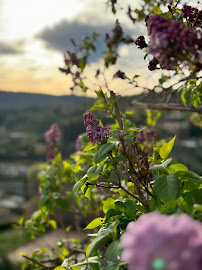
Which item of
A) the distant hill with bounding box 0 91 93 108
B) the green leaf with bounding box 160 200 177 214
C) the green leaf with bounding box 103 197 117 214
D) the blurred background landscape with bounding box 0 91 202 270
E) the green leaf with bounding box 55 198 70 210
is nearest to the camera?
the green leaf with bounding box 160 200 177 214

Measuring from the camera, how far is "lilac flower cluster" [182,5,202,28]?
34.5 inches

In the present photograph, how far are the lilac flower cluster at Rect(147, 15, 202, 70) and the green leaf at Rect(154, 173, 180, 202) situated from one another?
0.23 m

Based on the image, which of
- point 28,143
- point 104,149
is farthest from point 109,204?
point 28,143

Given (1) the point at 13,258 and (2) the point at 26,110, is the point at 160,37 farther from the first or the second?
(2) the point at 26,110

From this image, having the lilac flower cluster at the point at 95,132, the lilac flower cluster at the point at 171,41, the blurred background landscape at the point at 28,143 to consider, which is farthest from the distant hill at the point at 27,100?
the lilac flower cluster at the point at 171,41

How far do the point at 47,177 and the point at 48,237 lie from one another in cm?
298

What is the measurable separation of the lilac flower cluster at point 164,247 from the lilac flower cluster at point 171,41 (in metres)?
0.34

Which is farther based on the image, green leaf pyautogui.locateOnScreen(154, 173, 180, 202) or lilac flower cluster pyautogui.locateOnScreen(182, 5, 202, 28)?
lilac flower cluster pyautogui.locateOnScreen(182, 5, 202, 28)

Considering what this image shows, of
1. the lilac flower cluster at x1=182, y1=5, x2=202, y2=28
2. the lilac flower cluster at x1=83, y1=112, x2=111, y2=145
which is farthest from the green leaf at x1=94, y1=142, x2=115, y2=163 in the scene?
the lilac flower cluster at x1=182, y1=5, x2=202, y2=28

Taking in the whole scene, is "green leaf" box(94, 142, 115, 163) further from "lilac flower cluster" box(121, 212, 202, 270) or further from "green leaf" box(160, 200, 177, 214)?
"lilac flower cluster" box(121, 212, 202, 270)

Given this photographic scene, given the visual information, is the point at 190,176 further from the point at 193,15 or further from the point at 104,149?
the point at 193,15

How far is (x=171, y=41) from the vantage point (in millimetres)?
607

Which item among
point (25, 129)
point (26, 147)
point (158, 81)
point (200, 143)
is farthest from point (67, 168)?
point (25, 129)

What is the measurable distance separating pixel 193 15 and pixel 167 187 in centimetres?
51
